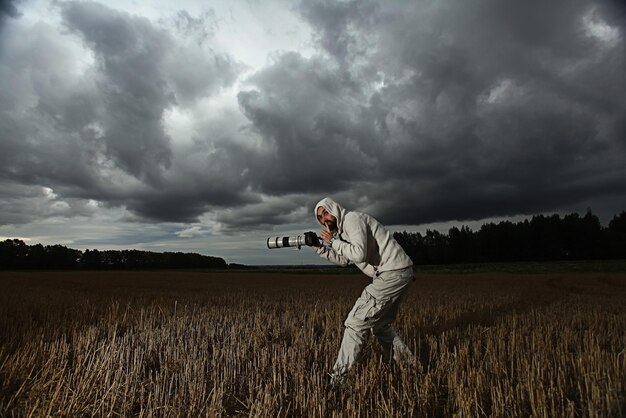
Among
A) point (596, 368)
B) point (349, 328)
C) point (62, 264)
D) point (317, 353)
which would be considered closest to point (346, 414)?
point (349, 328)

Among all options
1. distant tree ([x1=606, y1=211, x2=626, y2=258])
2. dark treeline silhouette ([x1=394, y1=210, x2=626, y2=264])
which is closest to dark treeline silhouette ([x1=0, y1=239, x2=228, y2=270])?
dark treeline silhouette ([x1=394, y1=210, x2=626, y2=264])

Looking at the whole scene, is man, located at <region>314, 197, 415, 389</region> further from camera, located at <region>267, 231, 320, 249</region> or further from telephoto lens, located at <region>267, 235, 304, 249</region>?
telephoto lens, located at <region>267, 235, 304, 249</region>

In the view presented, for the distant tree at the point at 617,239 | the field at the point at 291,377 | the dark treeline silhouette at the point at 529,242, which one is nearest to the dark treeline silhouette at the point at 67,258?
the dark treeline silhouette at the point at 529,242

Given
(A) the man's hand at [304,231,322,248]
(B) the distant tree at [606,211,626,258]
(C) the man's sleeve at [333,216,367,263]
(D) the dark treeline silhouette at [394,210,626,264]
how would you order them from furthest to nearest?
(D) the dark treeline silhouette at [394,210,626,264] < (B) the distant tree at [606,211,626,258] < (A) the man's hand at [304,231,322,248] < (C) the man's sleeve at [333,216,367,263]

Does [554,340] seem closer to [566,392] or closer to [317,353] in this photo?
[566,392]

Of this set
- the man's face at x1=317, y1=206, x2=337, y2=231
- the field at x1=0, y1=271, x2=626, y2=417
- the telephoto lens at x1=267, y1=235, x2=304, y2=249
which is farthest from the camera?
the telephoto lens at x1=267, y1=235, x2=304, y2=249

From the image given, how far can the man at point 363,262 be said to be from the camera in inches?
184

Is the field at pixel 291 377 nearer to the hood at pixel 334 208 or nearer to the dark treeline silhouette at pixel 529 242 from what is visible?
the hood at pixel 334 208

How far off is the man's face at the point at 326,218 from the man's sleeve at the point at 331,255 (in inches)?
10.4

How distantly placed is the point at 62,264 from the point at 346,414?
9917 cm

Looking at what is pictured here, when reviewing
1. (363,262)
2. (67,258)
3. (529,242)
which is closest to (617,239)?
(529,242)

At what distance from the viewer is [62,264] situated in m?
86.1

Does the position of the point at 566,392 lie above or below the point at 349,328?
below

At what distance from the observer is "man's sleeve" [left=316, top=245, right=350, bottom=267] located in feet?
16.4
